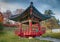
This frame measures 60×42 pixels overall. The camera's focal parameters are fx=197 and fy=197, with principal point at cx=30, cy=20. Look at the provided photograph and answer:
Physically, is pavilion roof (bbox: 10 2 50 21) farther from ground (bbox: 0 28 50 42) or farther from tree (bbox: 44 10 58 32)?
ground (bbox: 0 28 50 42)

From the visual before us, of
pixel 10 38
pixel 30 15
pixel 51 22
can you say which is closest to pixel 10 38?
pixel 10 38

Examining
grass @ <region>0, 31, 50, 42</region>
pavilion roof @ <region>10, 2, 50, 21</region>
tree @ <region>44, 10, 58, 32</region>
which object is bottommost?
grass @ <region>0, 31, 50, 42</region>

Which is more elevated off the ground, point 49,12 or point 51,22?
point 49,12

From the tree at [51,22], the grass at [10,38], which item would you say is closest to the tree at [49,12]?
the tree at [51,22]

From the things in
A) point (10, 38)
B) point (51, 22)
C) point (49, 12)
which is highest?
point (49, 12)

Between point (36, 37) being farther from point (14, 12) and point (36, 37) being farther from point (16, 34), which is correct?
point (14, 12)

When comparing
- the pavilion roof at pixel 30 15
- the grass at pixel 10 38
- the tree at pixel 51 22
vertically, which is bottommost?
the grass at pixel 10 38

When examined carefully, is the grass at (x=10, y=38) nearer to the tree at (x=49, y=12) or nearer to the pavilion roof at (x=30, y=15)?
the pavilion roof at (x=30, y=15)

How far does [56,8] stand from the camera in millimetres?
2375

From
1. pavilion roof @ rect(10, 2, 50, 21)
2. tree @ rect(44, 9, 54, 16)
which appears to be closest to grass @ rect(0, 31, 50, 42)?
pavilion roof @ rect(10, 2, 50, 21)

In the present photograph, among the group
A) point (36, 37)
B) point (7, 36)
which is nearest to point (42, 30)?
point (36, 37)

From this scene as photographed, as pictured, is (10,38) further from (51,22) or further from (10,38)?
(51,22)

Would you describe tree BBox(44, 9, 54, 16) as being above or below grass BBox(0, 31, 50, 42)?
above

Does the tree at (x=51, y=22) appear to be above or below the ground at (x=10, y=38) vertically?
above
